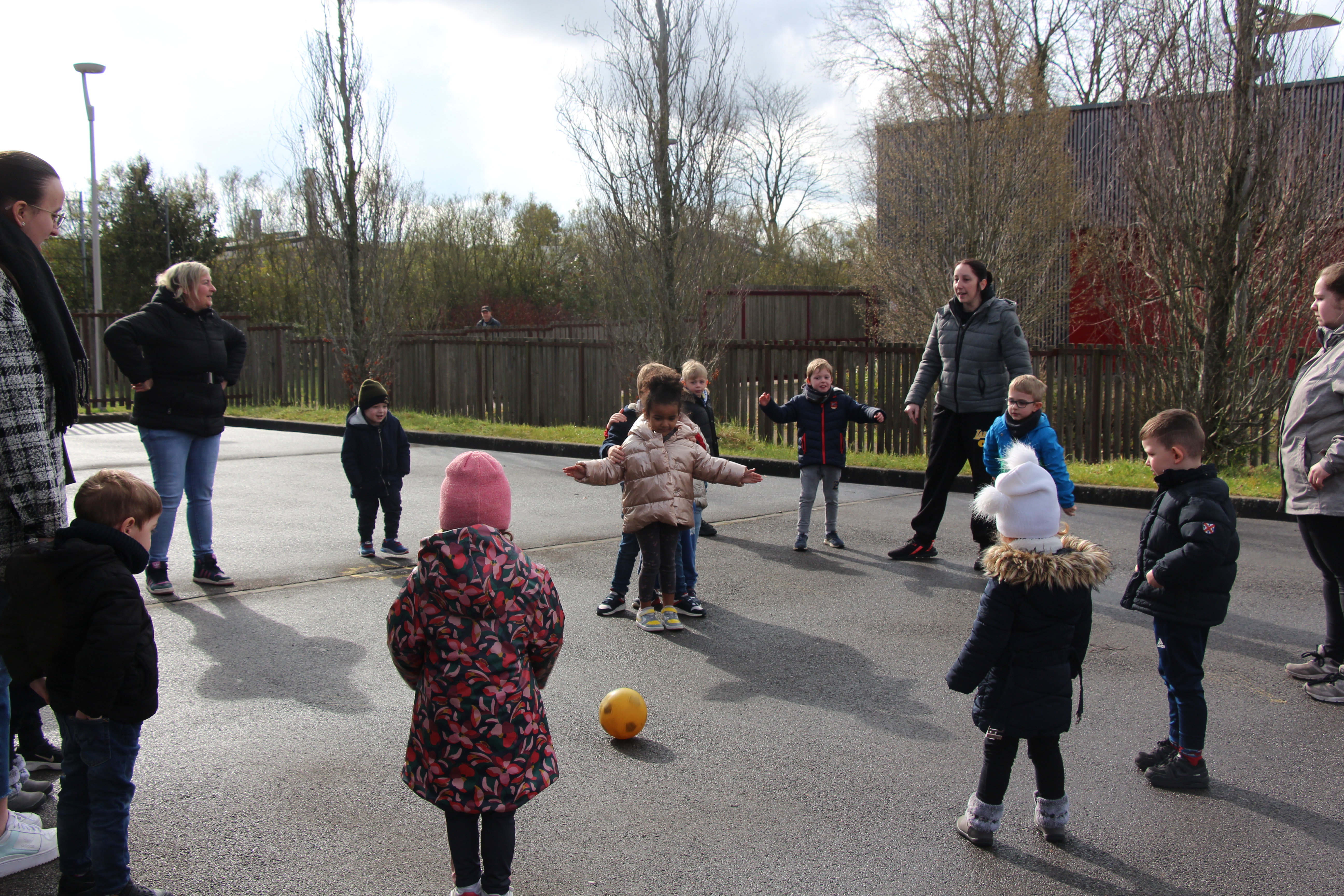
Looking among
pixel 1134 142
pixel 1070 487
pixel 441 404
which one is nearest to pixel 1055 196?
pixel 1134 142

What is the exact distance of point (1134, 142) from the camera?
36.6 feet

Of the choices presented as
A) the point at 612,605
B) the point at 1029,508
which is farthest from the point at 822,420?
the point at 1029,508

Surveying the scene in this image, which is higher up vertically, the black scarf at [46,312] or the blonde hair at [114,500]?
the black scarf at [46,312]

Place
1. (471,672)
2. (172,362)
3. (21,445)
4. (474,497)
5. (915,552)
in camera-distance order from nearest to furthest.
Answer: (471,672) → (474,497) → (21,445) → (172,362) → (915,552)

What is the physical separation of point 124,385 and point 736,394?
14154mm


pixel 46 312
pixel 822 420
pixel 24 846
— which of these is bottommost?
pixel 24 846

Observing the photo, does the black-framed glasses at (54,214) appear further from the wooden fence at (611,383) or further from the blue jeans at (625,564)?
the wooden fence at (611,383)

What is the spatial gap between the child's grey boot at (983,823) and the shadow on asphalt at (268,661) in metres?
2.60

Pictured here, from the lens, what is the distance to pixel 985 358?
24.0 ft

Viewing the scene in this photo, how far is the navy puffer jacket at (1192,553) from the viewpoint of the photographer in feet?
12.4

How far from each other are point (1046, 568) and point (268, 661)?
3843 millimetres

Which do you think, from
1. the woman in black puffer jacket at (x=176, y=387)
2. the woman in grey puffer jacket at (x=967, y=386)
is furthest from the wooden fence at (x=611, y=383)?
the woman in black puffer jacket at (x=176, y=387)

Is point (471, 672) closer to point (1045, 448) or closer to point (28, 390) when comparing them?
point (28, 390)

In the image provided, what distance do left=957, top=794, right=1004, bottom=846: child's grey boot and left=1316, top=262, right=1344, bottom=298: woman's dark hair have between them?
3.02 m
